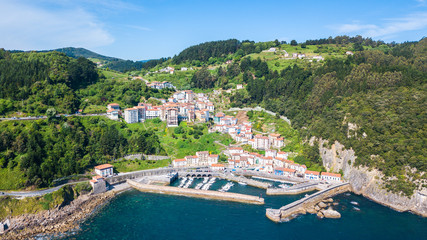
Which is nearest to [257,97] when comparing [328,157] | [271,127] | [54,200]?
[271,127]

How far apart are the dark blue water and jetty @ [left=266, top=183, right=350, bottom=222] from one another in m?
1.07

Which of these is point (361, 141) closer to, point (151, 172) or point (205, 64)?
point (151, 172)

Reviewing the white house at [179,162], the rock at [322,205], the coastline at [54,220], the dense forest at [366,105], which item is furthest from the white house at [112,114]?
the rock at [322,205]

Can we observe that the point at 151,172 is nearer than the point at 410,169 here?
No

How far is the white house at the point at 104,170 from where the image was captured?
5023 centimetres

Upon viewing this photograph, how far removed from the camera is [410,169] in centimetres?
4338

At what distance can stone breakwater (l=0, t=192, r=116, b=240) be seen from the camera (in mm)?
36375

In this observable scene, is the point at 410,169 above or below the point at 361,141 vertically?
below

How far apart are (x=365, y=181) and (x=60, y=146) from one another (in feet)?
174

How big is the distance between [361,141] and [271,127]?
939 inches

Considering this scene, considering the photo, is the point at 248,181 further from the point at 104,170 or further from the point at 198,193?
the point at 104,170

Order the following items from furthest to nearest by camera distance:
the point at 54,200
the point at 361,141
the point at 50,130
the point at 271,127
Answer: the point at 271,127 → the point at 50,130 → the point at 361,141 → the point at 54,200

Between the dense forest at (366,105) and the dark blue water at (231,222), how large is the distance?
6964 mm

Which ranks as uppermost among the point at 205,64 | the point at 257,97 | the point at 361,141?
the point at 205,64
